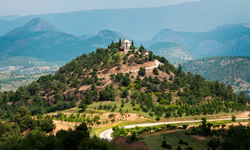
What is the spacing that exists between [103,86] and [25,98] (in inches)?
2176

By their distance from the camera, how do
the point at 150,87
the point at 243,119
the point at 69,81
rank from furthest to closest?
the point at 69,81 → the point at 150,87 → the point at 243,119

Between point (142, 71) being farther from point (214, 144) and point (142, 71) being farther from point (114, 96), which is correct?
point (214, 144)

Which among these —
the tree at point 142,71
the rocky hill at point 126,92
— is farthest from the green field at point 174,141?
the tree at point 142,71

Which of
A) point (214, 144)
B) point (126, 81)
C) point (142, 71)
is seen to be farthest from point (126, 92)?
point (214, 144)

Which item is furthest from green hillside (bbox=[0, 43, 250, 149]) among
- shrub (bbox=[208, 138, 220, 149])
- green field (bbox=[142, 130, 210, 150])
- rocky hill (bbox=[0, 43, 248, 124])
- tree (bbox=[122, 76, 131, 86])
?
shrub (bbox=[208, 138, 220, 149])

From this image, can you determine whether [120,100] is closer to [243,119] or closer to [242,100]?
[243,119]

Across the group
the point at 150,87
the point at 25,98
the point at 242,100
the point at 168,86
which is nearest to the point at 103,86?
the point at 150,87

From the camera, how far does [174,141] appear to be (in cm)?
5791

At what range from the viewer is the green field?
53569 millimetres

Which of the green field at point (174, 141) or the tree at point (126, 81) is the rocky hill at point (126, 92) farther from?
the green field at point (174, 141)

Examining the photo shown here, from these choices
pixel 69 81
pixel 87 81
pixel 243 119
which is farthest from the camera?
pixel 69 81

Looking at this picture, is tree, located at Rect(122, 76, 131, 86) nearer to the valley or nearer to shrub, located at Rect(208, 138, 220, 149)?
the valley

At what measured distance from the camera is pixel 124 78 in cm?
13125

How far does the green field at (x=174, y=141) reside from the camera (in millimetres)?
53569
